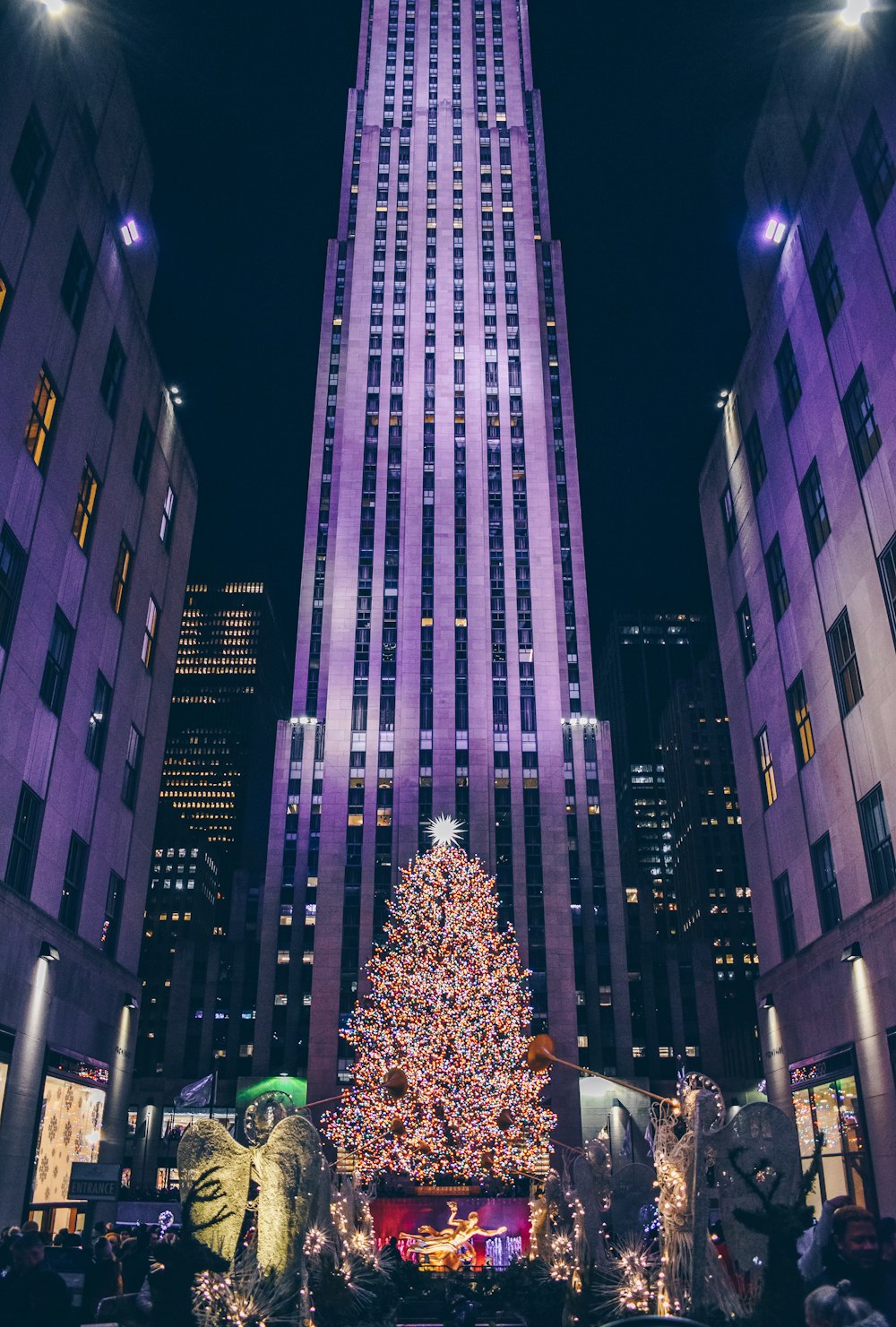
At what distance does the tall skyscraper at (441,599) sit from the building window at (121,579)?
49.2 m

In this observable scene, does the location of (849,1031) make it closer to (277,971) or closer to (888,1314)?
(888,1314)

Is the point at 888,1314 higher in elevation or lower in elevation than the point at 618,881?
lower

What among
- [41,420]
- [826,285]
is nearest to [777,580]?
[826,285]

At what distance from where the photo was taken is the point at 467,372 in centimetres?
9312

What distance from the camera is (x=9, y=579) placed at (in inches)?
861

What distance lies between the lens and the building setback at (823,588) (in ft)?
70.3

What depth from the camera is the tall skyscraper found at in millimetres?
77875

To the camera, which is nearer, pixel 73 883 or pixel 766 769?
pixel 73 883

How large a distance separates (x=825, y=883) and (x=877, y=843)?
4.03 meters

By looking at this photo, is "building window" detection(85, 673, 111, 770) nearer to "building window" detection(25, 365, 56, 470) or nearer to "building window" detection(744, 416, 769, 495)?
"building window" detection(25, 365, 56, 470)

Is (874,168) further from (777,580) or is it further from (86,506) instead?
(86,506)

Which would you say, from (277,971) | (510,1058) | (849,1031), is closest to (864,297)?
(849,1031)

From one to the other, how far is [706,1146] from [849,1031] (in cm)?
1646

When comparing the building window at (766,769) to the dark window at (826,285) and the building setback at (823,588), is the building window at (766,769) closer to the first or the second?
the building setback at (823,588)
